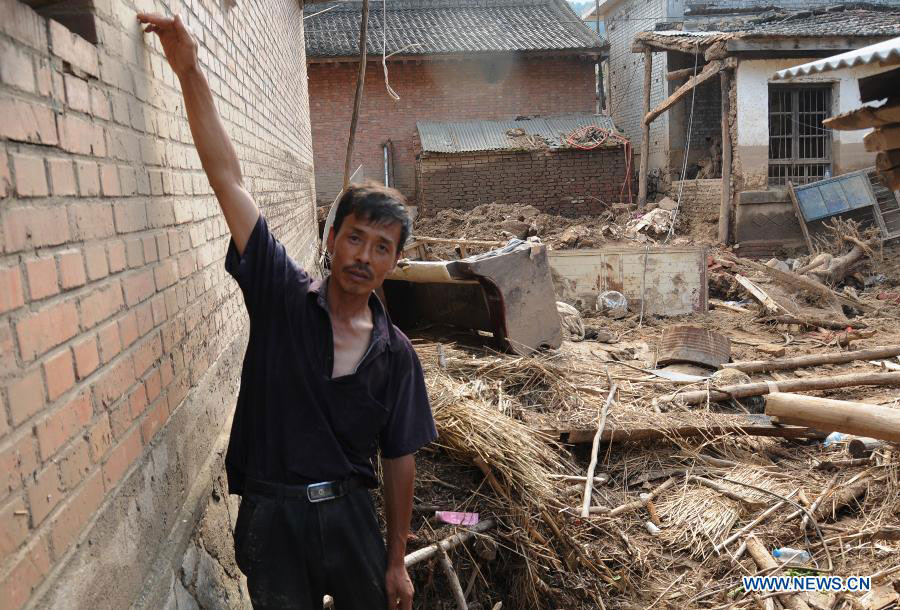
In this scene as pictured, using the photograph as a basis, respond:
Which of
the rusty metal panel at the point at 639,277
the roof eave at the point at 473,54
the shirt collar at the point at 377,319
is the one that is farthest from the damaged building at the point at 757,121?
the shirt collar at the point at 377,319

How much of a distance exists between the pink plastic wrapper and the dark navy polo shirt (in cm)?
152

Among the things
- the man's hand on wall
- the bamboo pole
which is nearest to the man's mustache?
the man's hand on wall

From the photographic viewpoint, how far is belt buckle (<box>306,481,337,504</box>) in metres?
2.08

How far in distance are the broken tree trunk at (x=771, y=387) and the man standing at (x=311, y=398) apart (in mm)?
4097

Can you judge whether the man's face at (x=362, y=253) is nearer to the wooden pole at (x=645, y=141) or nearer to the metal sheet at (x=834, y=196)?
the metal sheet at (x=834, y=196)

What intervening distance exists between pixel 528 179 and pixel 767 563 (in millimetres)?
15014

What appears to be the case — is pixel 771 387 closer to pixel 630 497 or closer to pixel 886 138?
pixel 630 497

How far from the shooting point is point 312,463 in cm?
208

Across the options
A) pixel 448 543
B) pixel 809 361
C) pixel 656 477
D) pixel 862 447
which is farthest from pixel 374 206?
pixel 809 361

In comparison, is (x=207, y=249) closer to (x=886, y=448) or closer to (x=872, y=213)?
(x=886, y=448)

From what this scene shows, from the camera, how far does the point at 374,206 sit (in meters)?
2.22

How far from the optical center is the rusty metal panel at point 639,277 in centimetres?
1027

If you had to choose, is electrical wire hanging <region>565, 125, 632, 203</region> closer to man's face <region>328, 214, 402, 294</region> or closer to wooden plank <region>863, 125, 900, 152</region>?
wooden plank <region>863, 125, 900, 152</region>

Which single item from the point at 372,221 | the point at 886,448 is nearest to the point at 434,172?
the point at 886,448
